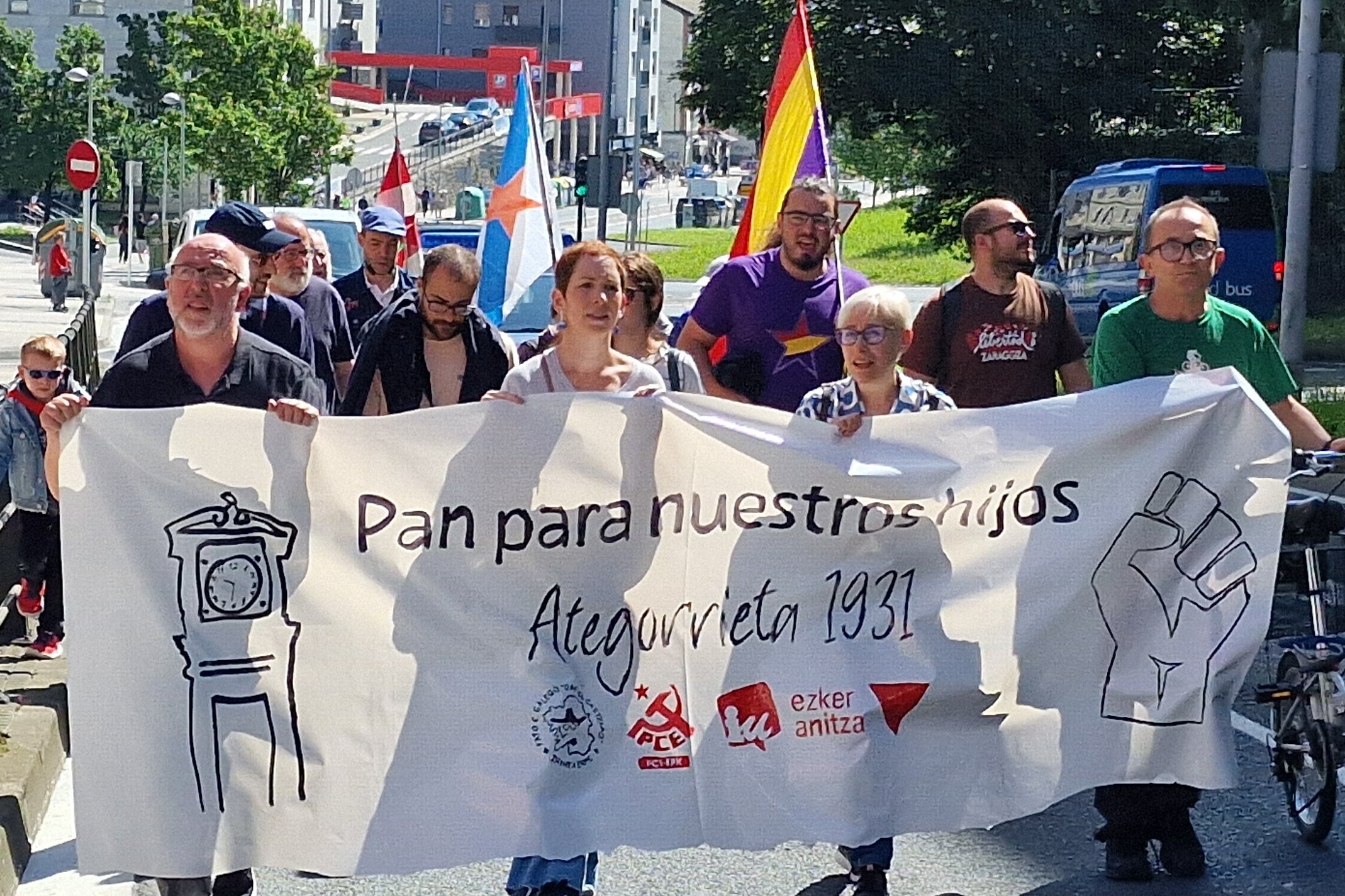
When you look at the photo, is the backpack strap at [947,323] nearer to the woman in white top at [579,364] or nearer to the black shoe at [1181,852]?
the woman in white top at [579,364]

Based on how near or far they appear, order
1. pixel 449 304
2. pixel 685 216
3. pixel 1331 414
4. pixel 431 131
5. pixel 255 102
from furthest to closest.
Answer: pixel 431 131 < pixel 685 216 < pixel 255 102 < pixel 1331 414 < pixel 449 304

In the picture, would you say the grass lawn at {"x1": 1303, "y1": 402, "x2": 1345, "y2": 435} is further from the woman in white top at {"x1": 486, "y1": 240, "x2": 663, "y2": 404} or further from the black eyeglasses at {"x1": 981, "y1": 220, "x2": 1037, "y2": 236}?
the woman in white top at {"x1": 486, "y1": 240, "x2": 663, "y2": 404}

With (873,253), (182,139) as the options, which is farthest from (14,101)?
(873,253)

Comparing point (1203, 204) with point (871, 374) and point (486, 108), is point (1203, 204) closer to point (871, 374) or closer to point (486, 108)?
point (871, 374)

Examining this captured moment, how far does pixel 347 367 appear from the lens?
794 cm

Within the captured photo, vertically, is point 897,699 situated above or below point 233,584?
below

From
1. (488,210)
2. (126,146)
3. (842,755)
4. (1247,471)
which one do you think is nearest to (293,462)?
(842,755)

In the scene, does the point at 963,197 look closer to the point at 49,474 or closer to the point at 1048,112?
the point at 1048,112

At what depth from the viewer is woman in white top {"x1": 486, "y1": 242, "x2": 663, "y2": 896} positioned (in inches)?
212

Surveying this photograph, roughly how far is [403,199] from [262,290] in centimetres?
912

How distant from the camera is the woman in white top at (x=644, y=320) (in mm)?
6055

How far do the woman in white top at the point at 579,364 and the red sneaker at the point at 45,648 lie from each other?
3731 mm

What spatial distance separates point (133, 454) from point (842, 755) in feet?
6.13

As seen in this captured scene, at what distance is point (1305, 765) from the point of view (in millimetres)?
6105
